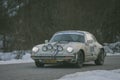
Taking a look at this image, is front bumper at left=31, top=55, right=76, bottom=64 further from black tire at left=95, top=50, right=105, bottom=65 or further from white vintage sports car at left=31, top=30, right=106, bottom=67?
black tire at left=95, top=50, right=105, bottom=65

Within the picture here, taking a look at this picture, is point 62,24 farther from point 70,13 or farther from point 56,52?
point 56,52

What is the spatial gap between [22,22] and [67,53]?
75.6 feet

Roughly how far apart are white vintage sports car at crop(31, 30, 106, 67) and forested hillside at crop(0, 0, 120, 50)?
17628 millimetres

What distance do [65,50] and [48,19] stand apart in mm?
22727

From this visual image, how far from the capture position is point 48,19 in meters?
40.7

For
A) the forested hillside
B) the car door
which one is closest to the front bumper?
the car door

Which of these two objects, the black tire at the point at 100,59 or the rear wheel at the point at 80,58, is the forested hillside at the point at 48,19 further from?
the rear wheel at the point at 80,58

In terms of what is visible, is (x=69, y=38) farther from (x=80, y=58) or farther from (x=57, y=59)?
(x=57, y=59)

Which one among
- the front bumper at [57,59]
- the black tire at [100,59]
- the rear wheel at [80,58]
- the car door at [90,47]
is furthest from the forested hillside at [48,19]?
the front bumper at [57,59]

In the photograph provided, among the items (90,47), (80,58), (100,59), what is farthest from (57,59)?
(100,59)

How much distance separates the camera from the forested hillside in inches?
1519

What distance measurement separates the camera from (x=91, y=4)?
44875mm

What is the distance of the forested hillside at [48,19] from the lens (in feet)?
127

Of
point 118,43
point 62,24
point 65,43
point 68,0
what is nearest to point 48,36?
point 62,24
